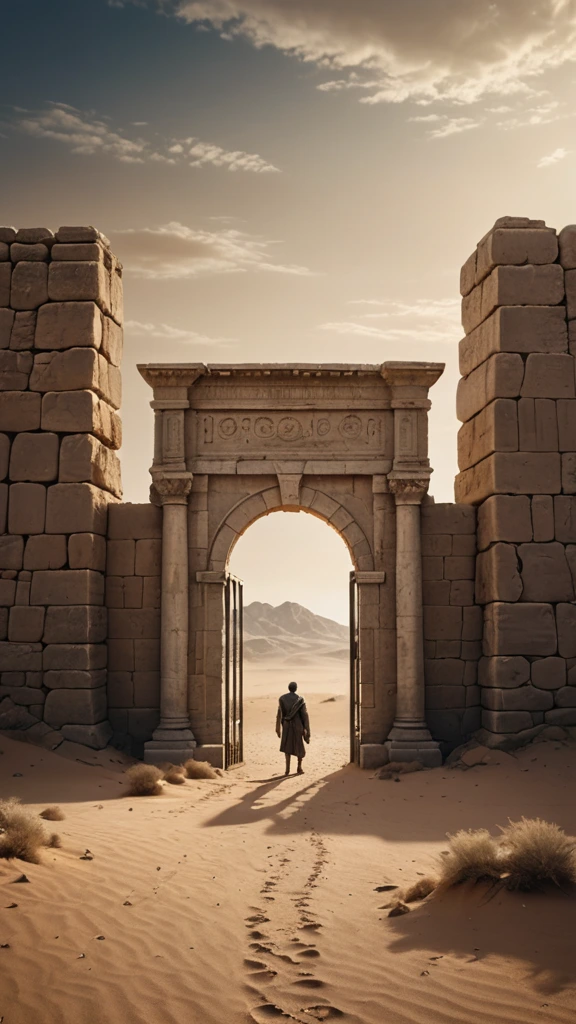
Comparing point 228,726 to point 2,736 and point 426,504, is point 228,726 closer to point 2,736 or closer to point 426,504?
point 2,736

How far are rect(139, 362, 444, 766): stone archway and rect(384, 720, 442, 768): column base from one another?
2.1 inches

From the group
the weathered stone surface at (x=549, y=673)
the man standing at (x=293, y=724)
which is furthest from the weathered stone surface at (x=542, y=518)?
the man standing at (x=293, y=724)

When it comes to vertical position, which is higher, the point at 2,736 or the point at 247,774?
the point at 2,736

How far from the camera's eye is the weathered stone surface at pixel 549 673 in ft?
43.6

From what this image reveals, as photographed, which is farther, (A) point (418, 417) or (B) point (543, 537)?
(A) point (418, 417)

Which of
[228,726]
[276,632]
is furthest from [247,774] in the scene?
[276,632]

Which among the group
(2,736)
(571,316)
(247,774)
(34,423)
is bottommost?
(247,774)

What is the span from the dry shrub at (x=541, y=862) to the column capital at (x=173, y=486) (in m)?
9.49

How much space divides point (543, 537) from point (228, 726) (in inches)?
237

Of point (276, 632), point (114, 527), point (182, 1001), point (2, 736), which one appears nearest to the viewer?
point (182, 1001)

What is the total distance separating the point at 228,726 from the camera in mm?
14789

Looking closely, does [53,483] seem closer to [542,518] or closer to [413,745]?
[413,745]

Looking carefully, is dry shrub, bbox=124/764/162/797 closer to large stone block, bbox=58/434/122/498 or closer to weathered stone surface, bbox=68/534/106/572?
weathered stone surface, bbox=68/534/106/572

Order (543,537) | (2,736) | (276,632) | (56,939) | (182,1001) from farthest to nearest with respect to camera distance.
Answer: (276,632) → (543,537) → (2,736) → (56,939) → (182,1001)
